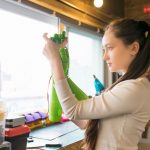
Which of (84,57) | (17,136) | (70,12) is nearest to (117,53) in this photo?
(17,136)

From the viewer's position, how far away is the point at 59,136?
178 cm

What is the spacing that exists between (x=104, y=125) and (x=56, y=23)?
4.84 feet

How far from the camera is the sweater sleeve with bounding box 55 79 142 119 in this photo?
2.80ft

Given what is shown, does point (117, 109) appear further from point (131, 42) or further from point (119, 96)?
point (131, 42)

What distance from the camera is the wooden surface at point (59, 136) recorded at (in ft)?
5.17

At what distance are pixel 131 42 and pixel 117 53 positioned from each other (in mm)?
64

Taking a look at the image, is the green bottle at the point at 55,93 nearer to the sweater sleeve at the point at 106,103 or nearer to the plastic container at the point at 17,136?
the sweater sleeve at the point at 106,103

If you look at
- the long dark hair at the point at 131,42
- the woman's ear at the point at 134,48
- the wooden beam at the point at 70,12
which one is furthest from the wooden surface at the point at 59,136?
the wooden beam at the point at 70,12

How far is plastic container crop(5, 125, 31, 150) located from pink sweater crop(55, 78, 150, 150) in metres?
0.46

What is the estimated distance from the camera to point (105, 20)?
9.43 feet

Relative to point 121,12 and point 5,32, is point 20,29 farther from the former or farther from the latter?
point 121,12

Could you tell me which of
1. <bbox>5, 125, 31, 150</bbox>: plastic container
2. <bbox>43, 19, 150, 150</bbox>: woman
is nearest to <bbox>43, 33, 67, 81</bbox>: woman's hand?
<bbox>43, 19, 150, 150</bbox>: woman

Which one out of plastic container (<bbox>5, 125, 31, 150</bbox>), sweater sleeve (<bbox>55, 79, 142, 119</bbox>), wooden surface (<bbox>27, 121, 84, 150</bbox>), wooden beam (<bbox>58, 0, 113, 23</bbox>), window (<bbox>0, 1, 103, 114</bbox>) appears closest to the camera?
sweater sleeve (<bbox>55, 79, 142, 119</bbox>)

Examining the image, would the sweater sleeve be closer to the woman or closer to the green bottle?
the woman
